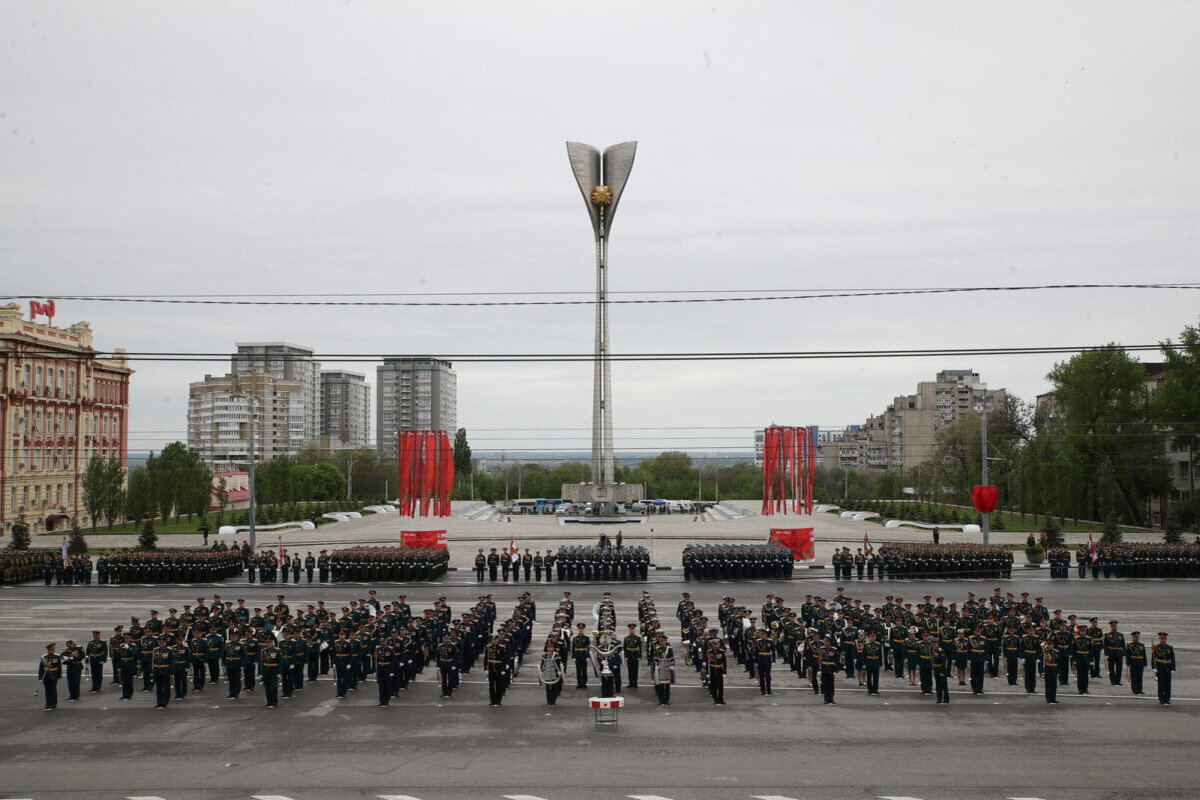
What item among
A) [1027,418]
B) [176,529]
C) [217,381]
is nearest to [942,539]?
[1027,418]

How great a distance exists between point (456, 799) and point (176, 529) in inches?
2028

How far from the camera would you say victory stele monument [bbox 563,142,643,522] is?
63.4 metres

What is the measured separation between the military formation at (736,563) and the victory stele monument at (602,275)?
30.1m

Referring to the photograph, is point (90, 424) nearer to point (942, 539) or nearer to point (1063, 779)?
point (942, 539)

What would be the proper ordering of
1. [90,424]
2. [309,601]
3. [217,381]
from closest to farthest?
[309,601], [90,424], [217,381]

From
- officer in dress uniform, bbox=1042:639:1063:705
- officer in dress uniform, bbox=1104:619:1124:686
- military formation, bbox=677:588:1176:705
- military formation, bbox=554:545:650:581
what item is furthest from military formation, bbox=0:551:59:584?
officer in dress uniform, bbox=1104:619:1124:686

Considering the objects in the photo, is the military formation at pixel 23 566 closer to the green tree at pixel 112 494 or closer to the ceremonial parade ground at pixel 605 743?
the ceremonial parade ground at pixel 605 743

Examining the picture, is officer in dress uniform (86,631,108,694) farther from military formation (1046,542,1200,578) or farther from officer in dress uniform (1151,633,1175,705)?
military formation (1046,542,1200,578)

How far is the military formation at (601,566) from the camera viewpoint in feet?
107

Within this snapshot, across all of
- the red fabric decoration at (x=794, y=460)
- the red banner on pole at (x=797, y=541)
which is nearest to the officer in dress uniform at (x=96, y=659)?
the red banner on pole at (x=797, y=541)

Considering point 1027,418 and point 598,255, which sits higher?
point 598,255

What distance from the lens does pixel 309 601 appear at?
27.8 metres

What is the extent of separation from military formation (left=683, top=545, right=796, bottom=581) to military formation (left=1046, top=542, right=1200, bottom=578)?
989 cm

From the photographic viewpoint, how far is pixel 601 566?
32844 mm
